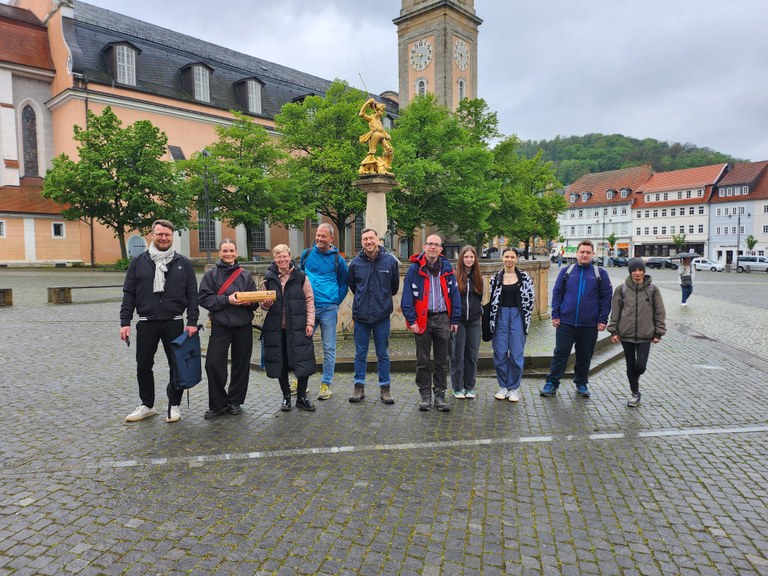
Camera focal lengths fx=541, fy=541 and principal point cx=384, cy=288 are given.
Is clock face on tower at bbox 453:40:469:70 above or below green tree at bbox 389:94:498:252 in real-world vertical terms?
above

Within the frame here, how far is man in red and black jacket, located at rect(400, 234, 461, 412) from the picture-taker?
6156mm

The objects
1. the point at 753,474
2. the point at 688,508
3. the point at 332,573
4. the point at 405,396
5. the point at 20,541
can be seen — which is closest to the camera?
the point at 332,573

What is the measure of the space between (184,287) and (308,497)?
2767 millimetres

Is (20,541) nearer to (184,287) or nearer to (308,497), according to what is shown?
(308,497)

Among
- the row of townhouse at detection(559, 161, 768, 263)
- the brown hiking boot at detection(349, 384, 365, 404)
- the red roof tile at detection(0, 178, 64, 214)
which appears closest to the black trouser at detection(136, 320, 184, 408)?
the brown hiking boot at detection(349, 384, 365, 404)

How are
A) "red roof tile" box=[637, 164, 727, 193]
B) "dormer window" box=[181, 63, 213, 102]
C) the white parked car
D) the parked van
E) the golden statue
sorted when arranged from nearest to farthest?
the golden statue, "dormer window" box=[181, 63, 213, 102], the parked van, the white parked car, "red roof tile" box=[637, 164, 727, 193]

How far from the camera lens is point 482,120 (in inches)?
1442

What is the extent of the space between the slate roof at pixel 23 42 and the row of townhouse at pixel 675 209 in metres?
57.5

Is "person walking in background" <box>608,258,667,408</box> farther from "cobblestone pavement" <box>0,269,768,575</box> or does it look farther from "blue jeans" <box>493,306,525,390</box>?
"blue jeans" <box>493,306,525,390</box>

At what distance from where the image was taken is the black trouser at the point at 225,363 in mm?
5777

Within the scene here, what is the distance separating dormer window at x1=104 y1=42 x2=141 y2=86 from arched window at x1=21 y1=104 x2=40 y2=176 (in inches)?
241

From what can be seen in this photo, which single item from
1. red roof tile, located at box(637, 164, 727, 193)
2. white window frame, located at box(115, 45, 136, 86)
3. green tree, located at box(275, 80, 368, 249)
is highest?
white window frame, located at box(115, 45, 136, 86)

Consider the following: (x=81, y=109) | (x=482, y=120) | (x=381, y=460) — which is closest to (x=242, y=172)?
(x=81, y=109)

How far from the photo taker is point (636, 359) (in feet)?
21.0
